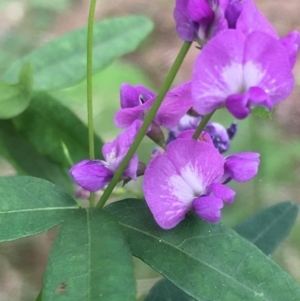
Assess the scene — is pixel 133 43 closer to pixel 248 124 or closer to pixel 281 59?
pixel 281 59

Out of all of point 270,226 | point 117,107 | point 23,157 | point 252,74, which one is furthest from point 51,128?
point 117,107

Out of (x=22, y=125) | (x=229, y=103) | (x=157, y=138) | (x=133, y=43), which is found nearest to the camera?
(x=229, y=103)

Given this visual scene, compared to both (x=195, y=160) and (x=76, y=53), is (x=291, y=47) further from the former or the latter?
(x=76, y=53)

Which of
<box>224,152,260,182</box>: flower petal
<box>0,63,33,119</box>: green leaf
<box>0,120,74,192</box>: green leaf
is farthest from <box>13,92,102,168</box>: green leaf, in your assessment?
<box>224,152,260,182</box>: flower petal

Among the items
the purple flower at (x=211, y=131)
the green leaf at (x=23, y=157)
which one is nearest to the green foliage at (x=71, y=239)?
the purple flower at (x=211, y=131)

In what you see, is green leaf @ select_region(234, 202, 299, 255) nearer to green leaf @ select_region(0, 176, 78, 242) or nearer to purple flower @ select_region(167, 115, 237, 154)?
purple flower @ select_region(167, 115, 237, 154)

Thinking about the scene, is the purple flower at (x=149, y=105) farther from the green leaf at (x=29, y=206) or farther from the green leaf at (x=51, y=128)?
the green leaf at (x=51, y=128)

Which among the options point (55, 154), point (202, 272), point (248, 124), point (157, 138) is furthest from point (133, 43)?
point (248, 124)
